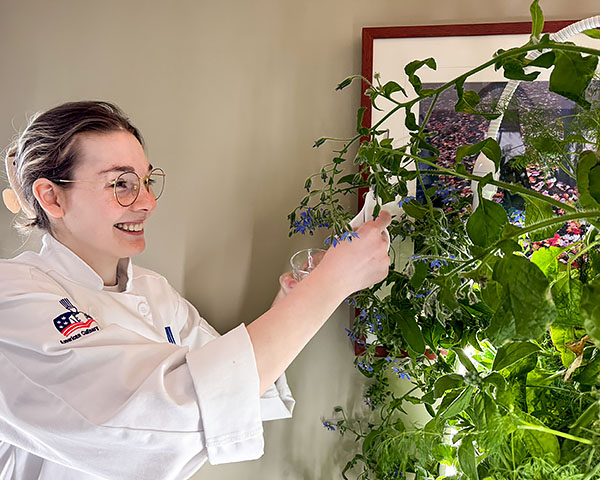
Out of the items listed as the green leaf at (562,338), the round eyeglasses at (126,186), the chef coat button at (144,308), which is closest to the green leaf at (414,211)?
the green leaf at (562,338)

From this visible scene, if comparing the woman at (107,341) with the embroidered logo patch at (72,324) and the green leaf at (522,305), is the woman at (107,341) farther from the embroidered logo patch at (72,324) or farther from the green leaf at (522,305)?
the green leaf at (522,305)

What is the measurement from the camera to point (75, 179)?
3.52 ft

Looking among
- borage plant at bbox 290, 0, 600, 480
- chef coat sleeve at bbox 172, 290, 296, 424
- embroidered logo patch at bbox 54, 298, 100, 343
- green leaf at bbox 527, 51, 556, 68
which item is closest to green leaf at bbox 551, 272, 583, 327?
borage plant at bbox 290, 0, 600, 480

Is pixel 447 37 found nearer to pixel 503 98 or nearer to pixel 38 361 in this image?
pixel 503 98

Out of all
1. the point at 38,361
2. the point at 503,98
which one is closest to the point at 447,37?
the point at 503,98

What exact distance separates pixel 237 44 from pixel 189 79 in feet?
0.51

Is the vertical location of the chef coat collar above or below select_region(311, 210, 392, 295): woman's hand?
below

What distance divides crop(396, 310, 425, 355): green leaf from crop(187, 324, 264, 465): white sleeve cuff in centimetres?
26

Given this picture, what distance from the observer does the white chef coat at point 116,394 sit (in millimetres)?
786

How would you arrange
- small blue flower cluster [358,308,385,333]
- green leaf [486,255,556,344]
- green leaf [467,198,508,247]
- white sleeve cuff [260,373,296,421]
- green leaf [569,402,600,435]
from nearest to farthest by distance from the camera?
green leaf [486,255,556,344] → green leaf [467,198,508,247] → green leaf [569,402,600,435] → small blue flower cluster [358,308,385,333] → white sleeve cuff [260,373,296,421]

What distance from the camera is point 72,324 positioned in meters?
0.89

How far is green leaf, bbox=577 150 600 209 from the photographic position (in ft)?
1.76

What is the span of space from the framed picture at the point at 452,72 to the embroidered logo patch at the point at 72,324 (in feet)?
2.09

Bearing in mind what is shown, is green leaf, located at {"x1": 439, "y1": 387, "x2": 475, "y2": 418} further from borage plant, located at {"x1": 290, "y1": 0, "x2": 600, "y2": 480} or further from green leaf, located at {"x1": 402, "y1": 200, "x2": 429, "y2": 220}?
green leaf, located at {"x1": 402, "y1": 200, "x2": 429, "y2": 220}
